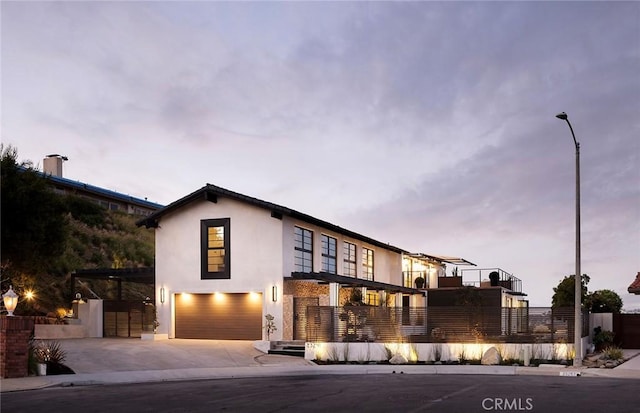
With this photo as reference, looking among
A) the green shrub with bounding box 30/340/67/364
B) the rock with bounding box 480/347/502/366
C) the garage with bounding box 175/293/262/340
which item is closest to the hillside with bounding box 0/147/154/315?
the garage with bounding box 175/293/262/340

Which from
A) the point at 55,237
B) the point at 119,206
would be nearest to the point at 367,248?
the point at 55,237

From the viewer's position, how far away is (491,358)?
26000 mm

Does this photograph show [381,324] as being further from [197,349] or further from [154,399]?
[154,399]

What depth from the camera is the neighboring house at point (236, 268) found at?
32.8 m

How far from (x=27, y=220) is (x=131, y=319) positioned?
9.44 m

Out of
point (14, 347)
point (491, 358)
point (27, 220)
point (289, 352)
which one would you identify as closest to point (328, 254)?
point (289, 352)

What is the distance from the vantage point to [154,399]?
15.4 m

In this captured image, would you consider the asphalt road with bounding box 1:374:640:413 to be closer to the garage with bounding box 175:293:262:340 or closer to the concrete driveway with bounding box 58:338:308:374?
the concrete driveway with bounding box 58:338:308:374

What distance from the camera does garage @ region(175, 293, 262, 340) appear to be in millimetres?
33375

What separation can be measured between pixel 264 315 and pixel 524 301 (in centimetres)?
3331

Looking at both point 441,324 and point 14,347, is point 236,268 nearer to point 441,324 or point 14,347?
point 441,324

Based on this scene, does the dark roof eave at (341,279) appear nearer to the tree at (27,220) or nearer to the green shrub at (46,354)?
the tree at (27,220)

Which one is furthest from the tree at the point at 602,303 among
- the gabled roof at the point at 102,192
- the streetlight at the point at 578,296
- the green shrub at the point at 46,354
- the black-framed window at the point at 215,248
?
the gabled roof at the point at 102,192

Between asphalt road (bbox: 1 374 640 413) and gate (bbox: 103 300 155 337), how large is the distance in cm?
1662
